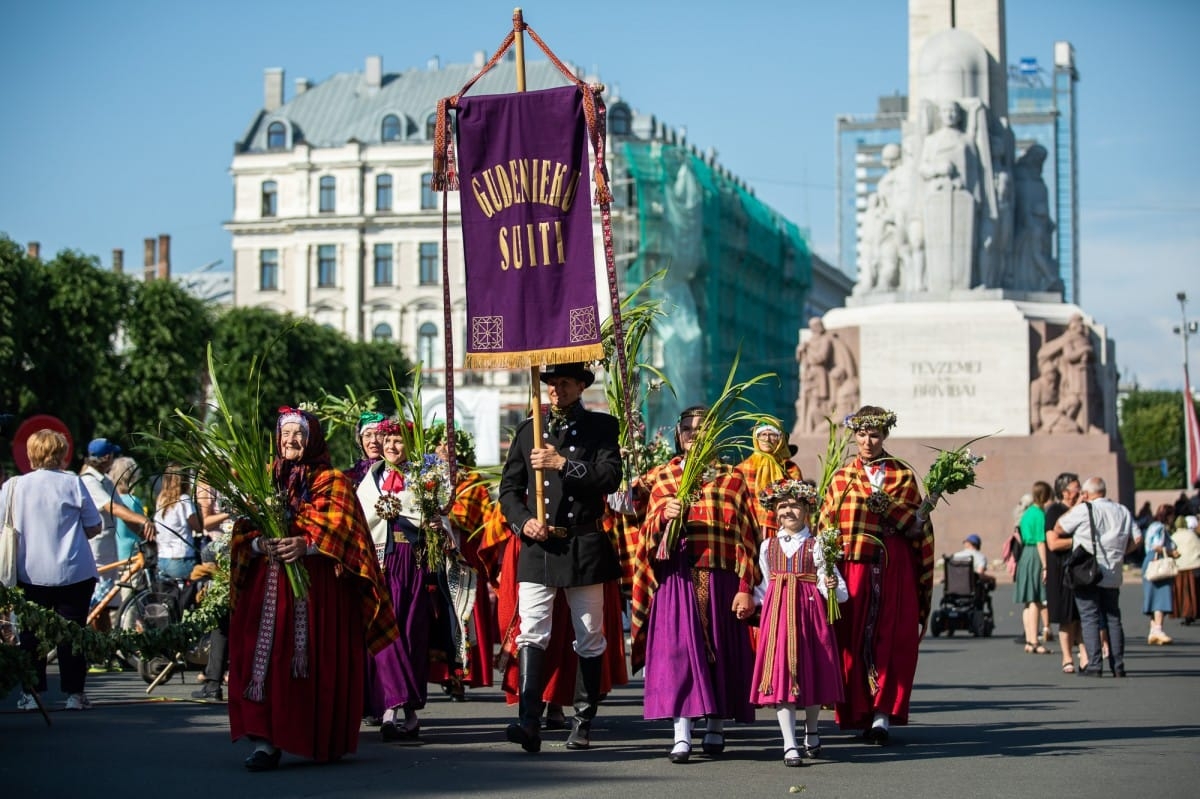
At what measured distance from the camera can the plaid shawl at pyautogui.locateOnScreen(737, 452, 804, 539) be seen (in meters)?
11.4

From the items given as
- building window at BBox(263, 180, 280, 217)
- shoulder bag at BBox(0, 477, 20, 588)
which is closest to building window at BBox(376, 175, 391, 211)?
building window at BBox(263, 180, 280, 217)

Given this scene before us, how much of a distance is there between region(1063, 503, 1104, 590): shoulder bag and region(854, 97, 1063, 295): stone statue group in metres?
18.5

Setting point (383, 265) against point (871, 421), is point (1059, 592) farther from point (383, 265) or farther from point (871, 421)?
point (383, 265)

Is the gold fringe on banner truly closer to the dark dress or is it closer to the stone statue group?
the dark dress

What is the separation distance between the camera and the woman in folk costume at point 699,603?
1069 cm

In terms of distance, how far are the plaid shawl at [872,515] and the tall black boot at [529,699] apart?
1835 millimetres

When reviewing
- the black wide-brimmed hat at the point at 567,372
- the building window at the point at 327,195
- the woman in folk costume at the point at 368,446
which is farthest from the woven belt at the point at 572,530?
the building window at the point at 327,195

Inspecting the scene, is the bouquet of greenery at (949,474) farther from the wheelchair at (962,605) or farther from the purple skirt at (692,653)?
the wheelchair at (962,605)

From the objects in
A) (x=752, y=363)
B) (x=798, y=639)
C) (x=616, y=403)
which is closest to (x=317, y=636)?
(x=798, y=639)

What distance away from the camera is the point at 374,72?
3656 inches

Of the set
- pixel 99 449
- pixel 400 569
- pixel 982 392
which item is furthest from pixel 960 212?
pixel 400 569

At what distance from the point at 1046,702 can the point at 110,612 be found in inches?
321

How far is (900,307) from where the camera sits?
3556 centimetres

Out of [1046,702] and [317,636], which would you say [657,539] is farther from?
[1046,702]
